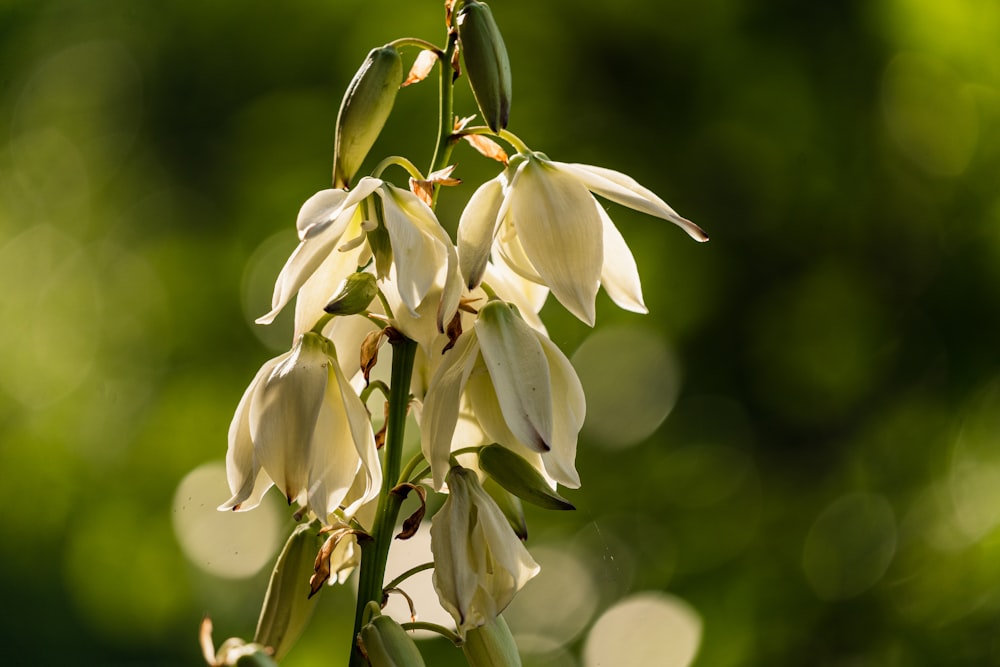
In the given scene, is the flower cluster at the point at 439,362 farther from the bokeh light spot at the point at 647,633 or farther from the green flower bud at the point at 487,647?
the bokeh light spot at the point at 647,633

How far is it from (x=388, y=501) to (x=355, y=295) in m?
0.09

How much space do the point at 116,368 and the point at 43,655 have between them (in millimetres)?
359

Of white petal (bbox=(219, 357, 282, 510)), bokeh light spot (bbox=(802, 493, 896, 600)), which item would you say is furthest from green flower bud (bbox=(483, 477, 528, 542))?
bokeh light spot (bbox=(802, 493, 896, 600))

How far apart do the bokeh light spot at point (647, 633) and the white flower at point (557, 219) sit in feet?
2.92

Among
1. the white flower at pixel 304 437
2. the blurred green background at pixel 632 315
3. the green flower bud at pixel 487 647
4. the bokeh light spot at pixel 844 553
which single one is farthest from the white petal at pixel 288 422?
the bokeh light spot at pixel 844 553

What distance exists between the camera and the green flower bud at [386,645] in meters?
0.40

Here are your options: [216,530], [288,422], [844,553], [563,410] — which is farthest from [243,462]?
[844,553]

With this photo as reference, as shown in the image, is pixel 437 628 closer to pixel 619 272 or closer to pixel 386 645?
pixel 386 645

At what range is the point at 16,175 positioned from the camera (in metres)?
1.45

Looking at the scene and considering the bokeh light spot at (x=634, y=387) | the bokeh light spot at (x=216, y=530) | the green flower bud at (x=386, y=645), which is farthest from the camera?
the bokeh light spot at (x=634, y=387)

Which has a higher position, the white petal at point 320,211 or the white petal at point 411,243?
the white petal at point 320,211

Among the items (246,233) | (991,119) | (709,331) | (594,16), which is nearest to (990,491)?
(709,331)

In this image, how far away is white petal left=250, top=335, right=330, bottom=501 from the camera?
421mm

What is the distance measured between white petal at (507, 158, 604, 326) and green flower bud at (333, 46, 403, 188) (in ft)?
0.24
